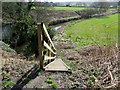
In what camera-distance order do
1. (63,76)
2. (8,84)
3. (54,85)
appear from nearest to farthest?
(54,85) → (8,84) → (63,76)

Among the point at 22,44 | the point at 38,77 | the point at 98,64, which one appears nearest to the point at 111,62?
the point at 98,64

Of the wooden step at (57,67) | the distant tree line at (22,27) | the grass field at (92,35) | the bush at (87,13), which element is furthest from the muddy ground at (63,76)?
the bush at (87,13)

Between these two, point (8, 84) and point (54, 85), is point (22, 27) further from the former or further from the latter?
point (54, 85)

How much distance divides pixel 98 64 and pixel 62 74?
1.58 m

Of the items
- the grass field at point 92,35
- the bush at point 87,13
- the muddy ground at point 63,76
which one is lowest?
the grass field at point 92,35

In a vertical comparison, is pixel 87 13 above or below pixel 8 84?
below

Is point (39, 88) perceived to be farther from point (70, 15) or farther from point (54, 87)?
point (70, 15)

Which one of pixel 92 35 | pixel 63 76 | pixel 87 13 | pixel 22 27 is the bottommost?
pixel 92 35

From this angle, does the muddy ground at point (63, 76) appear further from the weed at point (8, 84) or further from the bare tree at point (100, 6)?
the bare tree at point (100, 6)

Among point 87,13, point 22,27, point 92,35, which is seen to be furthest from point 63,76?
point 87,13

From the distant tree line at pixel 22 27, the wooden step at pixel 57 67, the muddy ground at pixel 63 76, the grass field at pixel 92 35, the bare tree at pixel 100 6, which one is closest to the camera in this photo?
the muddy ground at pixel 63 76

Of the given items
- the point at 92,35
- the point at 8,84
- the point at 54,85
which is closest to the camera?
the point at 54,85

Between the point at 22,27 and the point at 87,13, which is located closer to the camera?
the point at 22,27

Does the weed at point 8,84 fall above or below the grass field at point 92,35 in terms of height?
above
